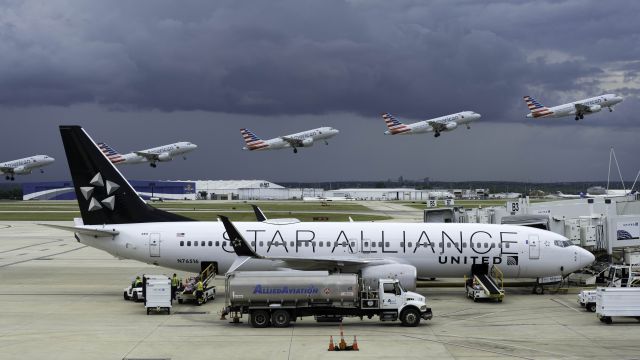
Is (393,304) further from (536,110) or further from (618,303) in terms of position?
(536,110)

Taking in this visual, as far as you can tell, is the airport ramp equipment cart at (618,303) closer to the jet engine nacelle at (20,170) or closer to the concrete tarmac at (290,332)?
the concrete tarmac at (290,332)

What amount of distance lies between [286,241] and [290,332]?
32.2 ft

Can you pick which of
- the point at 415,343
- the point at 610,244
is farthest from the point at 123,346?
the point at 610,244

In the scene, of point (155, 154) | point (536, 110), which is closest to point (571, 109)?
point (536, 110)

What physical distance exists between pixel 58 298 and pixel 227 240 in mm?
8775

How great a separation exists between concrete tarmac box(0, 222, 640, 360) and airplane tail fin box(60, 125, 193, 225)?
419 cm

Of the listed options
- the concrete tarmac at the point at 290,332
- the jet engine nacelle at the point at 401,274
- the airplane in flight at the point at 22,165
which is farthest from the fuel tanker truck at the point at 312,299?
the airplane in flight at the point at 22,165

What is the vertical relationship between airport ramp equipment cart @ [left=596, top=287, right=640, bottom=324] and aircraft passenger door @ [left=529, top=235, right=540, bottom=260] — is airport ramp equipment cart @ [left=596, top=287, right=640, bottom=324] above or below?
below

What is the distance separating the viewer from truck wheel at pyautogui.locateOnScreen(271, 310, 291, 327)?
2958 cm

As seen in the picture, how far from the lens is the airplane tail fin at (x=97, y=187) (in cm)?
3806

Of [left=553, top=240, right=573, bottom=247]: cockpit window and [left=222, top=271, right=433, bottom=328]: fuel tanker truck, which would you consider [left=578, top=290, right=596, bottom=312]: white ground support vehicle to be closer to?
[left=553, top=240, right=573, bottom=247]: cockpit window

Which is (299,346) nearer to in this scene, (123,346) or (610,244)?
(123,346)

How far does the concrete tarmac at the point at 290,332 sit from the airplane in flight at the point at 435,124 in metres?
121

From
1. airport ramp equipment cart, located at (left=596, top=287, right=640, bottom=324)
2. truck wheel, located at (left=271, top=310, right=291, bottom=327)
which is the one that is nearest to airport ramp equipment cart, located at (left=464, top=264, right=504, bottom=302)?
airport ramp equipment cart, located at (left=596, top=287, right=640, bottom=324)
